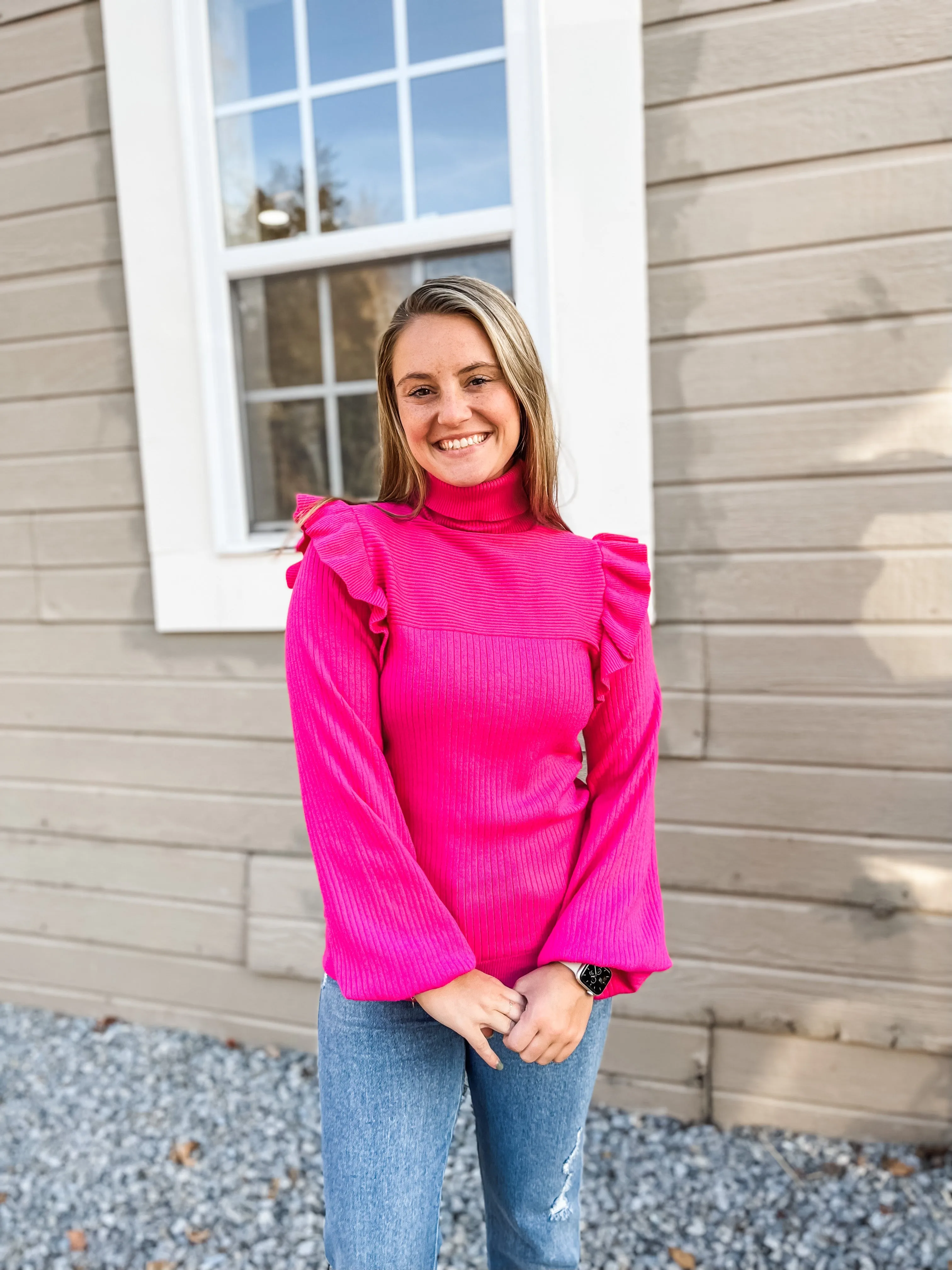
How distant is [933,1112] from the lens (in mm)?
2143

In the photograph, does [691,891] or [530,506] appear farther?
[691,891]

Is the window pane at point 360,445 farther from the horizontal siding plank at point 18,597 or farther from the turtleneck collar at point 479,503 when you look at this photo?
the turtleneck collar at point 479,503

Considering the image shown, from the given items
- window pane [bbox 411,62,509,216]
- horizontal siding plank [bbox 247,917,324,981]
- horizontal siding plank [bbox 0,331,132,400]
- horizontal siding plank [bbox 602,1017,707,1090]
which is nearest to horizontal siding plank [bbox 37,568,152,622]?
horizontal siding plank [bbox 0,331,132,400]

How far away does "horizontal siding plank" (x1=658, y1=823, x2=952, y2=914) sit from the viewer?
2078mm

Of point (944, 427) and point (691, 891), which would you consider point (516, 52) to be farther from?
point (691, 891)

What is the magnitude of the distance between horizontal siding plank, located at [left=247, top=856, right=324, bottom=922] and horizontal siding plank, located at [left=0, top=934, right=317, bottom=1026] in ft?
0.74

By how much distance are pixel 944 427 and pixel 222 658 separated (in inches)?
77.7

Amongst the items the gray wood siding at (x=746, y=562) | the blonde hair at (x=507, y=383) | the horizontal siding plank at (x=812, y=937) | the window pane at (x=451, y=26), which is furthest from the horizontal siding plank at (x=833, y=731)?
the window pane at (x=451, y=26)

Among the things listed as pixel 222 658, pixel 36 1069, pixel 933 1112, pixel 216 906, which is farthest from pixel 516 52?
pixel 36 1069

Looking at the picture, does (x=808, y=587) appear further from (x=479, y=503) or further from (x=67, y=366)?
(x=67, y=366)

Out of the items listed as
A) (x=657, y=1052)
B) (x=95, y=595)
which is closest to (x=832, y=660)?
(x=657, y=1052)

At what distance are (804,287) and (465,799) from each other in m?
1.52

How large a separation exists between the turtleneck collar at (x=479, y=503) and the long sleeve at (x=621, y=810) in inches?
6.3

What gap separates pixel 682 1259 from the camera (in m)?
1.88
